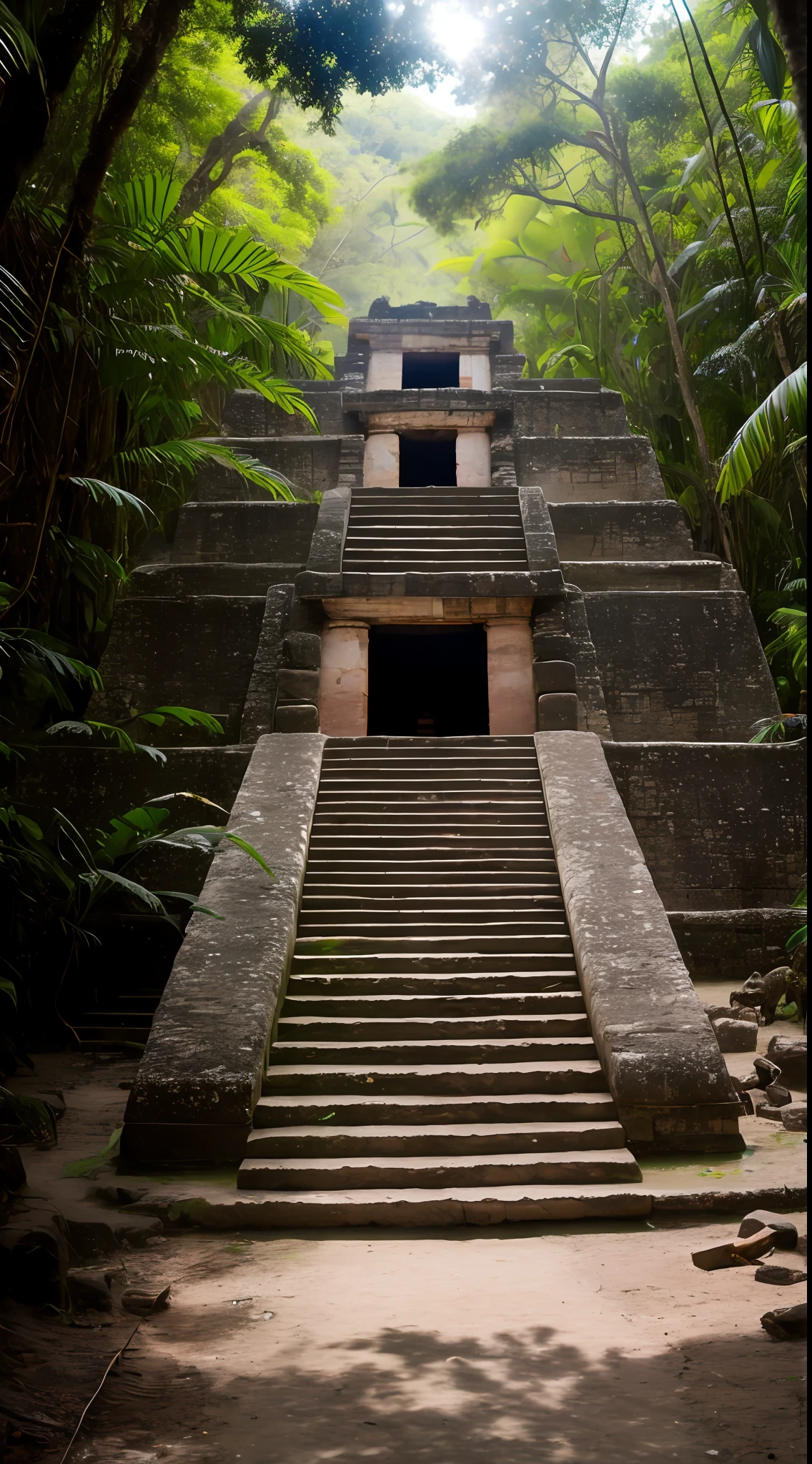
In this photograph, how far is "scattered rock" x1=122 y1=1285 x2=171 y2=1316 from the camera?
10.8 feet

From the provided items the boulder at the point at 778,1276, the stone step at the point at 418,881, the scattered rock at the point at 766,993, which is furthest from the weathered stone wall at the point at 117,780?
the boulder at the point at 778,1276

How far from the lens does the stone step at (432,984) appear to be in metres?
5.85

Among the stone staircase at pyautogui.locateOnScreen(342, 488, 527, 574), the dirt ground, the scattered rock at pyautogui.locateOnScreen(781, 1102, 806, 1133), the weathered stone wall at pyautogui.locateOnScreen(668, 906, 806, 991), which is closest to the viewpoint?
the dirt ground

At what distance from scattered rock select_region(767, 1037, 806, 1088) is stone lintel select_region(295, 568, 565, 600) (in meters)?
5.27

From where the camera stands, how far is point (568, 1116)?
16.0 ft

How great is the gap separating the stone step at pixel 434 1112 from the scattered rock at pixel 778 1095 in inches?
38.3

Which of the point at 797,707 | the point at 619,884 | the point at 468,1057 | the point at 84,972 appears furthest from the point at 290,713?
the point at 797,707

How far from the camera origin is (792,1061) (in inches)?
216

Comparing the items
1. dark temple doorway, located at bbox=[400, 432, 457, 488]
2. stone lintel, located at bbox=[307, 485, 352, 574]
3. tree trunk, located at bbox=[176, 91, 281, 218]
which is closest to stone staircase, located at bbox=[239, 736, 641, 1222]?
stone lintel, located at bbox=[307, 485, 352, 574]

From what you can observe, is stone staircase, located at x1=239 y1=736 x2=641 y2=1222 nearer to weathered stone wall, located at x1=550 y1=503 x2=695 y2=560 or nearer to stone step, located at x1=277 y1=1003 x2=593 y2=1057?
stone step, located at x1=277 y1=1003 x2=593 y2=1057

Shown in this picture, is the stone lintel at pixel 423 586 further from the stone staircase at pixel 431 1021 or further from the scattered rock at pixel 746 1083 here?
the scattered rock at pixel 746 1083

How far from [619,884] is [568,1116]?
71.2 inches

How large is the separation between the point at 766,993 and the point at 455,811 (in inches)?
99.6

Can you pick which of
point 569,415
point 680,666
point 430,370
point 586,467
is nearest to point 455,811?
point 680,666
